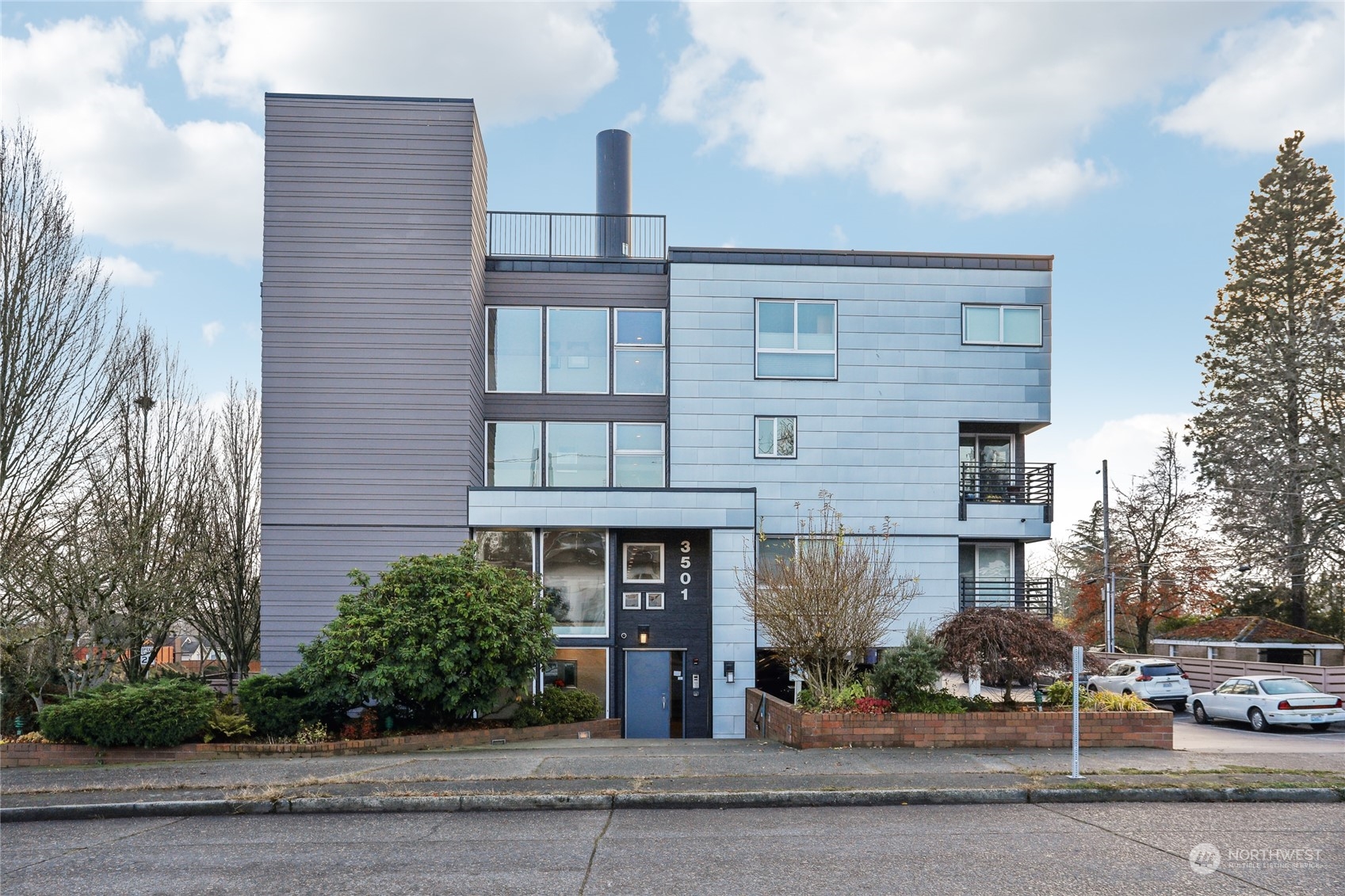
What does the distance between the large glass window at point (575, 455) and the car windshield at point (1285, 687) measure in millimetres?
14837

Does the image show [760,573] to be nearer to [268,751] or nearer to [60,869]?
[268,751]

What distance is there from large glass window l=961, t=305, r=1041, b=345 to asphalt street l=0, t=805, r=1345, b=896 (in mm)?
13500

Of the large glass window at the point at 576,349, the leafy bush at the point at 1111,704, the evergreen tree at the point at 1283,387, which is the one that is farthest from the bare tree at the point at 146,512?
the evergreen tree at the point at 1283,387

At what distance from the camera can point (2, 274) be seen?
16750 mm

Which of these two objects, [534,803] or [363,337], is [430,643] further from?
[363,337]

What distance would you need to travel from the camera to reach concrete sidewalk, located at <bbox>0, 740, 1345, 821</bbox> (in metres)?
10.9

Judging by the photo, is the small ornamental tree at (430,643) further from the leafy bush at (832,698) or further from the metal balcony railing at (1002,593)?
the metal balcony railing at (1002,593)

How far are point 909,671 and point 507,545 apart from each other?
31.9 feet

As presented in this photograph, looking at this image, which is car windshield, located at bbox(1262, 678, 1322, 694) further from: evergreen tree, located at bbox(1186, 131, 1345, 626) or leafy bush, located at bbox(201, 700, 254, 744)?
leafy bush, located at bbox(201, 700, 254, 744)

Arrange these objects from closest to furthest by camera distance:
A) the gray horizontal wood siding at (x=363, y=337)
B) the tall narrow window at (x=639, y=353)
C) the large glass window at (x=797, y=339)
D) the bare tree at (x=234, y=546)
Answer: the gray horizontal wood siding at (x=363, y=337), the large glass window at (x=797, y=339), the tall narrow window at (x=639, y=353), the bare tree at (x=234, y=546)

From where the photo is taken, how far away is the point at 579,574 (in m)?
21.8

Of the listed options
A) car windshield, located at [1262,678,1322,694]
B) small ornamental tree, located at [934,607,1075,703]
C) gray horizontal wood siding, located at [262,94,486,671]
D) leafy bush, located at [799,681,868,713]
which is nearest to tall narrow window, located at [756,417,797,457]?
gray horizontal wood siding, located at [262,94,486,671]

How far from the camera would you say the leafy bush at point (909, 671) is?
48.3ft

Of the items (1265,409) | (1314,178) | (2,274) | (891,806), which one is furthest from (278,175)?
(1314,178)
